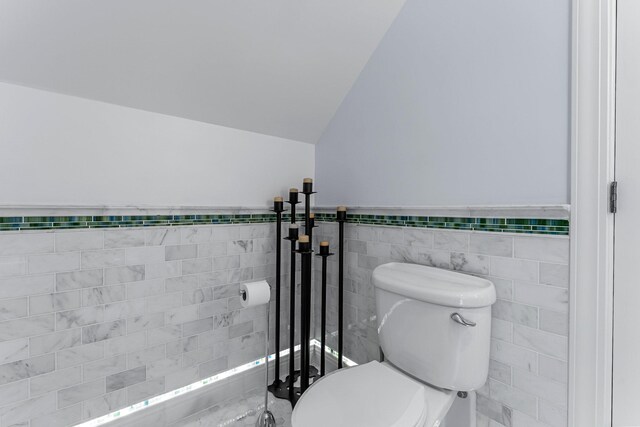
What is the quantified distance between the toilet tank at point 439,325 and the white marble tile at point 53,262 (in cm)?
127

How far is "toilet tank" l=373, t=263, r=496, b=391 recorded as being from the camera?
1094mm

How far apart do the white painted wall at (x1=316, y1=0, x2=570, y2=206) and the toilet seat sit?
2.42 feet

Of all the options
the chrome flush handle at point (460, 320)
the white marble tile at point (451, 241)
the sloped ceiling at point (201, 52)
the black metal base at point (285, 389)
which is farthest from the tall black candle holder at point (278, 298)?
the chrome flush handle at point (460, 320)

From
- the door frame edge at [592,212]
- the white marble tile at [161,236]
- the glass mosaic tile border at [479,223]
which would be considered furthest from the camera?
the white marble tile at [161,236]

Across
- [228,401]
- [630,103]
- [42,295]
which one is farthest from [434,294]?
[42,295]

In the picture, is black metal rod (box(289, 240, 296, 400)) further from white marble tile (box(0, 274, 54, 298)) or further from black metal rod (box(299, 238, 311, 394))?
white marble tile (box(0, 274, 54, 298))

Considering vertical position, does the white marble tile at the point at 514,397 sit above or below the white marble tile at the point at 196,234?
below

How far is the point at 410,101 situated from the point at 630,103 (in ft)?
2.50

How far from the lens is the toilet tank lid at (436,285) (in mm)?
1088

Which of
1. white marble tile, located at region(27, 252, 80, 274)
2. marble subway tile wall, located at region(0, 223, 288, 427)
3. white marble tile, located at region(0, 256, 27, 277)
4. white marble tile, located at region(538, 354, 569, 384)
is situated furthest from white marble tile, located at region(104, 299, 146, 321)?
white marble tile, located at region(538, 354, 569, 384)

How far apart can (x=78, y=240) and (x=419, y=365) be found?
4.76ft

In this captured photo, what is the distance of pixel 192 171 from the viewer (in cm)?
160

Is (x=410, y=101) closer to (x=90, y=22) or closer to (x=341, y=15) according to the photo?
(x=341, y=15)

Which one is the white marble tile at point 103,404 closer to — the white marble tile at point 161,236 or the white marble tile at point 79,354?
the white marble tile at point 79,354
